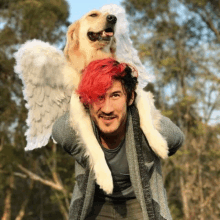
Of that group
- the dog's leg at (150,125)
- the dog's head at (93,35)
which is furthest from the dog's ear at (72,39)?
the dog's leg at (150,125)

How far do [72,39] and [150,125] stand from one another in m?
1.33

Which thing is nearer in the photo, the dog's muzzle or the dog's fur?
the dog's fur

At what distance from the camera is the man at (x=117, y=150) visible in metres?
2.39

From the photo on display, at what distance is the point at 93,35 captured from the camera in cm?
333

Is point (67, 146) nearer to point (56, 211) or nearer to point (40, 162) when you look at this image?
point (40, 162)

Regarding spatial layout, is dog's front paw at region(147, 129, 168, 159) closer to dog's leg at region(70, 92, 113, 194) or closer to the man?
the man

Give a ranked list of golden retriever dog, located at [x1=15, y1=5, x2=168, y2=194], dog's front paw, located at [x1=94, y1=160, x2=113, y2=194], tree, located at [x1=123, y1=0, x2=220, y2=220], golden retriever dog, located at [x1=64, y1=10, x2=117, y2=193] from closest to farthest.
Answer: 1. dog's front paw, located at [x1=94, y1=160, x2=113, y2=194]
2. golden retriever dog, located at [x1=15, y1=5, x2=168, y2=194]
3. golden retriever dog, located at [x1=64, y1=10, x2=117, y2=193]
4. tree, located at [x1=123, y1=0, x2=220, y2=220]

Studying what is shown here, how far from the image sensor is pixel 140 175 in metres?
2.37

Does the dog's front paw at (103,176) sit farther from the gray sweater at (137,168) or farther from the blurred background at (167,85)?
the blurred background at (167,85)

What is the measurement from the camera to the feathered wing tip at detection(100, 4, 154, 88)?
3.46 meters

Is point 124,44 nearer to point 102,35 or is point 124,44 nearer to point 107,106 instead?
point 102,35

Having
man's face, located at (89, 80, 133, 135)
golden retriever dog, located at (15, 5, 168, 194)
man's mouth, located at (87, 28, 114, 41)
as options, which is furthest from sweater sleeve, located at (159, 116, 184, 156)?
man's mouth, located at (87, 28, 114, 41)

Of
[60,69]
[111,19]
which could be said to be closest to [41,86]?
[60,69]

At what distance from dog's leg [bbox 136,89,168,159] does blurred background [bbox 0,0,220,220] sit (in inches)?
406
